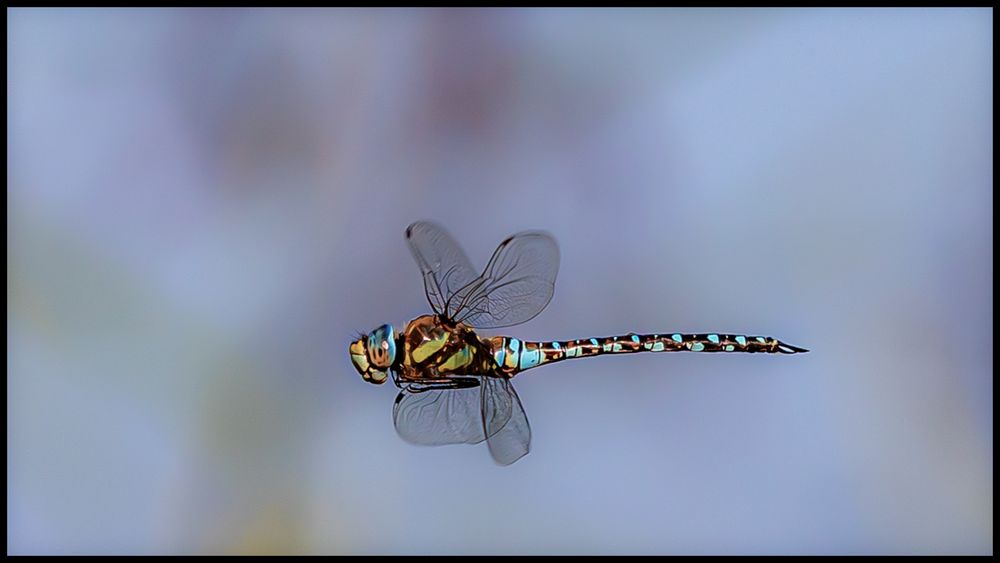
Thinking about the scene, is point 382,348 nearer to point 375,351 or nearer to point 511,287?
point 375,351

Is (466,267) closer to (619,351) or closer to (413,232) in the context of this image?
(413,232)

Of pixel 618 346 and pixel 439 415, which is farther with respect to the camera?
pixel 618 346

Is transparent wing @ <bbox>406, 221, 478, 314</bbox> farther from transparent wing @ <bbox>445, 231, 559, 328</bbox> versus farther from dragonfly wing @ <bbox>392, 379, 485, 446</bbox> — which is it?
dragonfly wing @ <bbox>392, 379, 485, 446</bbox>

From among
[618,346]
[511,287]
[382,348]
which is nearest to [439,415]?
[382,348]

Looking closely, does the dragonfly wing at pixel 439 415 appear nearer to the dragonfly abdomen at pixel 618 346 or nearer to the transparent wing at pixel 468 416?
the transparent wing at pixel 468 416

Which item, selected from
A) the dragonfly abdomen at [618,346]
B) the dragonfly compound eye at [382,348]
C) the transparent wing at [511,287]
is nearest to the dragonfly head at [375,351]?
the dragonfly compound eye at [382,348]

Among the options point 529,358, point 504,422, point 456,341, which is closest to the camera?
point 504,422

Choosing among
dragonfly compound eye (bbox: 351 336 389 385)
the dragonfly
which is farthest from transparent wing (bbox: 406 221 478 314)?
dragonfly compound eye (bbox: 351 336 389 385)
